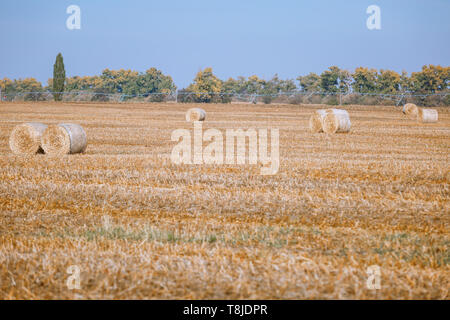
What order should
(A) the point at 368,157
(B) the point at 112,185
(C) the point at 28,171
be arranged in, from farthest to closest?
(A) the point at 368,157, (C) the point at 28,171, (B) the point at 112,185

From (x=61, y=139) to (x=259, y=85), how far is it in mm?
104856

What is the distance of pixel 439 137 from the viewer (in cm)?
2467

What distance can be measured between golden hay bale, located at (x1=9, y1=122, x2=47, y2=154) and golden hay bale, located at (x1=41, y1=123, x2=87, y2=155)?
13.1 inches

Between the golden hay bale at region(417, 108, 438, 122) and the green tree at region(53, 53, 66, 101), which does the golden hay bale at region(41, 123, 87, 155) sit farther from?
the green tree at region(53, 53, 66, 101)

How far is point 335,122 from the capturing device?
82.8ft

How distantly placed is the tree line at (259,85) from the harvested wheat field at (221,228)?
55.0m

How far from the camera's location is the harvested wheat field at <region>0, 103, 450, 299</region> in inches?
197

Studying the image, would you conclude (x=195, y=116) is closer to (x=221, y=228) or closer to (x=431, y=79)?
(x=221, y=228)

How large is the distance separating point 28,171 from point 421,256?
894cm

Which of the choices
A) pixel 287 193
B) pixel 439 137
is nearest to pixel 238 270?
pixel 287 193
